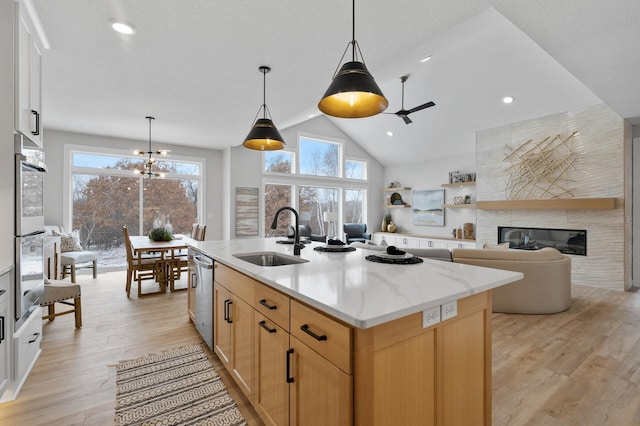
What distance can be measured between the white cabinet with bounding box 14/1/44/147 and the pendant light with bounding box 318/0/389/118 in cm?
195

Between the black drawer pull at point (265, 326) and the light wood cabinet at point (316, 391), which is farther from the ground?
the black drawer pull at point (265, 326)

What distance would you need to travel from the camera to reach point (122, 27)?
7.73 ft

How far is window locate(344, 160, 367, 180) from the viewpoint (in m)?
8.56

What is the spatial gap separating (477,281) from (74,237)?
20.8 ft

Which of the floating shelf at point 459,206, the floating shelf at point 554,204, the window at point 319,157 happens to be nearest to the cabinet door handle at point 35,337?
the window at point 319,157

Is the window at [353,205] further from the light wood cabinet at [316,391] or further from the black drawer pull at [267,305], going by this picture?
the light wood cabinet at [316,391]

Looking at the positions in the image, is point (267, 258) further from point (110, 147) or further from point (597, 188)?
point (597, 188)

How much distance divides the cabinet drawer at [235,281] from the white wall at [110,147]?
15.9 feet

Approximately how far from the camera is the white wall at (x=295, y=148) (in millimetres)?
6691

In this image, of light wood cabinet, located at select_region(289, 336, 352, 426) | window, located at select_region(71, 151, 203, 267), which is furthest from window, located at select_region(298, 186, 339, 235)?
light wood cabinet, located at select_region(289, 336, 352, 426)

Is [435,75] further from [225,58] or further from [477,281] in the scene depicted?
[477,281]

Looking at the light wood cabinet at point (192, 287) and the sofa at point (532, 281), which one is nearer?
the light wood cabinet at point (192, 287)

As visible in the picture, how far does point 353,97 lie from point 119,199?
19.1ft

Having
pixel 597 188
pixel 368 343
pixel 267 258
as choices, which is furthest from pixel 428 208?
pixel 368 343
